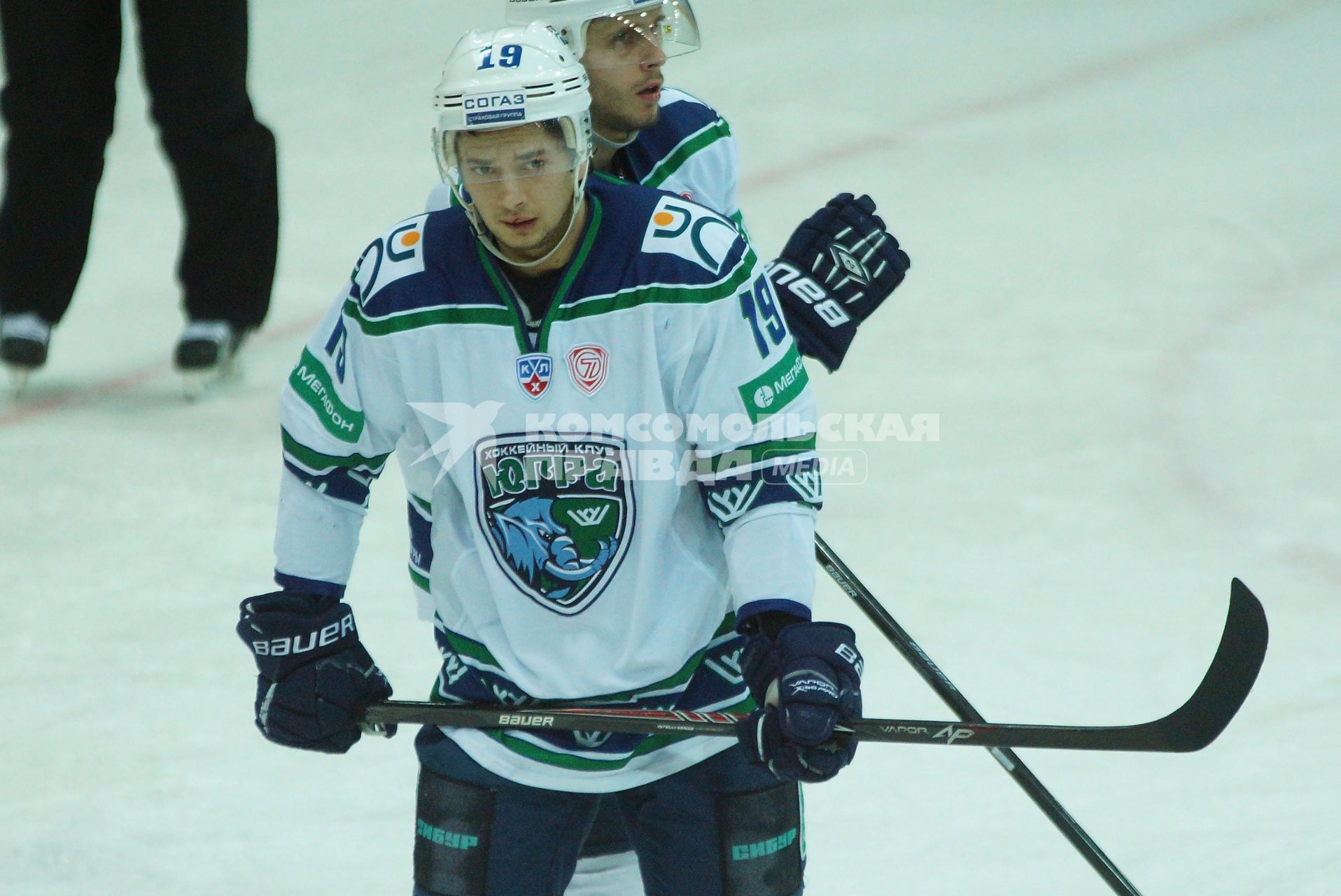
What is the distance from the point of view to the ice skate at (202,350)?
417cm

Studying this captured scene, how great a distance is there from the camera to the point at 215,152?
4.04m

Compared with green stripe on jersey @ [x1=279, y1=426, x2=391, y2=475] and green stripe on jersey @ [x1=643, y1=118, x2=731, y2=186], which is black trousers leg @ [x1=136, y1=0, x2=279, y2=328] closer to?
green stripe on jersey @ [x1=643, y1=118, x2=731, y2=186]

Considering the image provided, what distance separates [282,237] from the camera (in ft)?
17.3

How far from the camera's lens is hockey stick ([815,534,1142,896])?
6.95ft

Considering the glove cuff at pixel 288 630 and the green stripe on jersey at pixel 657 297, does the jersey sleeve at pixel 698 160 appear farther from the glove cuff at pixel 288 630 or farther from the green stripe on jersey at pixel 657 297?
the glove cuff at pixel 288 630

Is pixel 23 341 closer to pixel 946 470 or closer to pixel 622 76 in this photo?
pixel 946 470

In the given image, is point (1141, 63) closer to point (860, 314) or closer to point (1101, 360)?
point (1101, 360)

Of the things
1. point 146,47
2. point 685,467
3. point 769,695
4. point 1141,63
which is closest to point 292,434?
point 685,467

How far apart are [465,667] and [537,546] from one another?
21cm

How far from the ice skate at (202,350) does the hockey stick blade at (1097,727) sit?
8.66 ft

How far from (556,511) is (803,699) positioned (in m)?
0.33

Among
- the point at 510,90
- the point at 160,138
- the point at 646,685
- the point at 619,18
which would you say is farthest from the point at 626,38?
the point at 160,138

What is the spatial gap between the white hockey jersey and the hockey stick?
0.41 metres

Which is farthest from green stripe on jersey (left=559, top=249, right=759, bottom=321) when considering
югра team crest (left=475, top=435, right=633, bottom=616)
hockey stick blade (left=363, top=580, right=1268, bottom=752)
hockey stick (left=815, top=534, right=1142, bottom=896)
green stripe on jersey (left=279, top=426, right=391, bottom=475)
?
hockey stick (left=815, top=534, right=1142, bottom=896)
